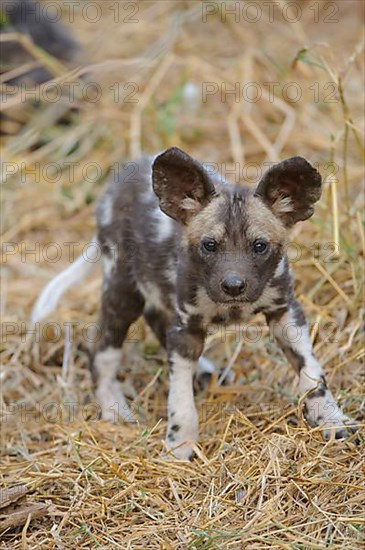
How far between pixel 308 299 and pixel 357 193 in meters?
1.56

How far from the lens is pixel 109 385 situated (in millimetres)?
6293

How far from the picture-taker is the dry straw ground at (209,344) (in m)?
4.61

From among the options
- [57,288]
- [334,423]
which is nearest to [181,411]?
[334,423]

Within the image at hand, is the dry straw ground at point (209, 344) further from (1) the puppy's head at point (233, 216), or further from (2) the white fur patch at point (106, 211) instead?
(2) the white fur patch at point (106, 211)

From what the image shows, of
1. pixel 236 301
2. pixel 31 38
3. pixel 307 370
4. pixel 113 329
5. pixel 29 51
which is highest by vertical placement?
pixel 31 38

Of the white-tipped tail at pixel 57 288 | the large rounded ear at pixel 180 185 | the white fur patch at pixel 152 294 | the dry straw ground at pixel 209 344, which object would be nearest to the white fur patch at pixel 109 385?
the dry straw ground at pixel 209 344

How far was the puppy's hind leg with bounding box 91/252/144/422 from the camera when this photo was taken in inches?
244

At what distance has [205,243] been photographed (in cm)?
496

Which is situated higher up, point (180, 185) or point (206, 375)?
point (180, 185)

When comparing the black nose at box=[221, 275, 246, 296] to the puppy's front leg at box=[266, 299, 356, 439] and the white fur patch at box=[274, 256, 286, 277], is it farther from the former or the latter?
the puppy's front leg at box=[266, 299, 356, 439]

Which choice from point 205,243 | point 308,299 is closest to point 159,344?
point 308,299

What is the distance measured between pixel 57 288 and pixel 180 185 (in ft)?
6.57

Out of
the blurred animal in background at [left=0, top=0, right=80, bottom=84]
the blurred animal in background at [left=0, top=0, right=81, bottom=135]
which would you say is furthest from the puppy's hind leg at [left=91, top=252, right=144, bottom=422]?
the blurred animal in background at [left=0, top=0, right=80, bottom=84]

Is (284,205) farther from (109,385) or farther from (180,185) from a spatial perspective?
(109,385)
